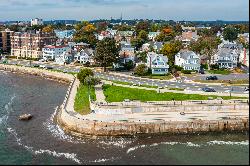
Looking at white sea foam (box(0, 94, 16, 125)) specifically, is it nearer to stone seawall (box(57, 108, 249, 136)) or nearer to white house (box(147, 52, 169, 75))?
stone seawall (box(57, 108, 249, 136))

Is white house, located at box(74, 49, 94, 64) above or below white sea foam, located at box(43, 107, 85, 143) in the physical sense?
above

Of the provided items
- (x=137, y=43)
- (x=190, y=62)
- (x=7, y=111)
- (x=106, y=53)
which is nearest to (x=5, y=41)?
(x=137, y=43)

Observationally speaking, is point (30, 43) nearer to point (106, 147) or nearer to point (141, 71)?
point (141, 71)

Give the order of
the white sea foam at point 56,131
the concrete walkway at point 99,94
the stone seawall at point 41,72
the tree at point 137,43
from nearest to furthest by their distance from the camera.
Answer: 1. the white sea foam at point 56,131
2. the concrete walkway at point 99,94
3. the stone seawall at point 41,72
4. the tree at point 137,43

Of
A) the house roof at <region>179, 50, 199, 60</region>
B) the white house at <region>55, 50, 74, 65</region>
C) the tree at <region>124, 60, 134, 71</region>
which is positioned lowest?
the tree at <region>124, 60, 134, 71</region>

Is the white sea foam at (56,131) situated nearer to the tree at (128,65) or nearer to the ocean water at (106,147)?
Answer: the ocean water at (106,147)

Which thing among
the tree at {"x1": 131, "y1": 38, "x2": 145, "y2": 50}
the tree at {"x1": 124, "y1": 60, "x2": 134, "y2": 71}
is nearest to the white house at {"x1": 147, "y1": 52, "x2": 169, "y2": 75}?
the tree at {"x1": 124, "y1": 60, "x2": 134, "y2": 71}

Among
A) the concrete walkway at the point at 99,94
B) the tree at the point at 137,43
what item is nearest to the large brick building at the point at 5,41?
the tree at the point at 137,43
